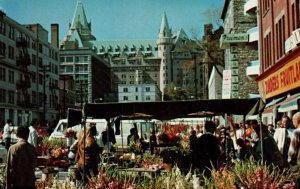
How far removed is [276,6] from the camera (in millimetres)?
29047

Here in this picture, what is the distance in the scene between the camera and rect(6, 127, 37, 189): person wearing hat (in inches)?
355

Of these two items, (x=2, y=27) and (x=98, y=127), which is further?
(x=2, y=27)

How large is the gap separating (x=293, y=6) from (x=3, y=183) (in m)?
18.1

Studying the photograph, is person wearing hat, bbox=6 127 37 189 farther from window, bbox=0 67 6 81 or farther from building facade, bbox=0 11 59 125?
window, bbox=0 67 6 81

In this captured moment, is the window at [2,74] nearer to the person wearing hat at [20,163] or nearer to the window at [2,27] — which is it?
the window at [2,27]

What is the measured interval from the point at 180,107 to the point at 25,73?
238ft

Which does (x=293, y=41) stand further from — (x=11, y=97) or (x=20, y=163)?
(x=11, y=97)

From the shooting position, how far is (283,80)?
87.4ft

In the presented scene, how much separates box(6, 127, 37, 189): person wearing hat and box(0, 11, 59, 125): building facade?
180ft

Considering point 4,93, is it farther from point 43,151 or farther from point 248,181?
point 248,181

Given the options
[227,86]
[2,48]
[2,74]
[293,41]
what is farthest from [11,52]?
[227,86]

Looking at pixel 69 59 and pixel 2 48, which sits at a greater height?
pixel 69 59

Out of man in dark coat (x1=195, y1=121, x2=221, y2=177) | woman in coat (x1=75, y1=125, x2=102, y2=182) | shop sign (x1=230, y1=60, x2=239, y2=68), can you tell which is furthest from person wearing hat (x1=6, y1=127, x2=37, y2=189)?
shop sign (x1=230, y1=60, x2=239, y2=68)

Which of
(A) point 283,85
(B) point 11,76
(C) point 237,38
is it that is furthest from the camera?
(B) point 11,76
